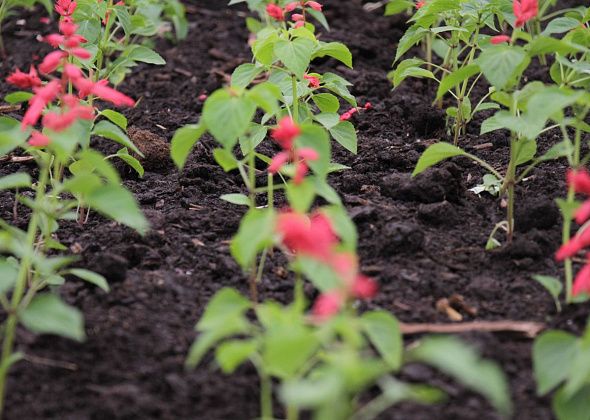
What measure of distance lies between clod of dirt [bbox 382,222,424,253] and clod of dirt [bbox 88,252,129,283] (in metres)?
0.84

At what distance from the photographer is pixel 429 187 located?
3352 mm

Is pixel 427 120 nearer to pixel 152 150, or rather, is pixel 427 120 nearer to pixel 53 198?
pixel 152 150

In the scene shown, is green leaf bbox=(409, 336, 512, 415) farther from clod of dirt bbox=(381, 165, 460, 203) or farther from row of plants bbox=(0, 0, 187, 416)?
clod of dirt bbox=(381, 165, 460, 203)

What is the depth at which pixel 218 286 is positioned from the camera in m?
2.88

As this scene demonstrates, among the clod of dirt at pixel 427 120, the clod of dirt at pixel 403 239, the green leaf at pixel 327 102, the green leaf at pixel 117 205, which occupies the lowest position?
the clod of dirt at pixel 427 120

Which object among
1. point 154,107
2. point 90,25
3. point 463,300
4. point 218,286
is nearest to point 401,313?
point 463,300

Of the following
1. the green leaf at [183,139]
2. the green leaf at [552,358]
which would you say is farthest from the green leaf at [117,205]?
the green leaf at [552,358]

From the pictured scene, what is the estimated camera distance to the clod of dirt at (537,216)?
315 centimetres

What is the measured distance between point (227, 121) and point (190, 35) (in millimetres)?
3179

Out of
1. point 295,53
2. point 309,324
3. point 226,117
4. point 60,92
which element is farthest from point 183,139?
point 295,53

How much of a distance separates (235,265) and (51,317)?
35.0 inches

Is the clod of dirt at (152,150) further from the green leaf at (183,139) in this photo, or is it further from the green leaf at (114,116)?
the green leaf at (183,139)

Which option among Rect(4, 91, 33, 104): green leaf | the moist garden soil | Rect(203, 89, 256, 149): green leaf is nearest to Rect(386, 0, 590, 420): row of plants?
the moist garden soil

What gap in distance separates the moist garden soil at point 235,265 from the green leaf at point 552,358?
0.14 meters
